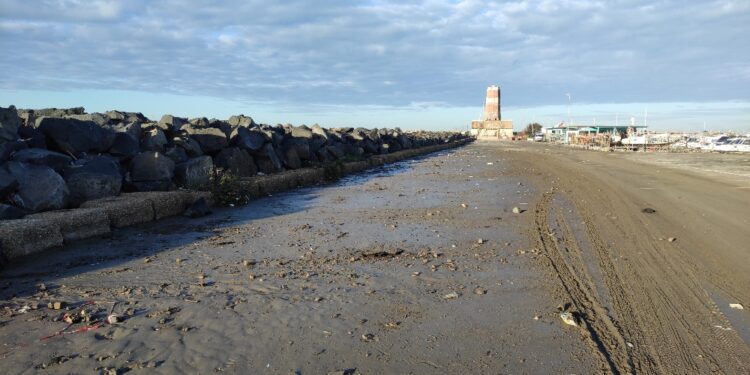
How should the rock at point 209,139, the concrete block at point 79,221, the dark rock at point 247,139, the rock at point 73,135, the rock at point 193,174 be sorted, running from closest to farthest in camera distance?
the concrete block at point 79,221 → the rock at point 73,135 → the rock at point 193,174 → the rock at point 209,139 → the dark rock at point 247,139

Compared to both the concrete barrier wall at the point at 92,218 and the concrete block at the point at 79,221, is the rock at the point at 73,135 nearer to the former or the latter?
the concrete barrier wall at the point at 92,218

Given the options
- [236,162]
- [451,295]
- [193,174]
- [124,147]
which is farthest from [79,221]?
[236,162]

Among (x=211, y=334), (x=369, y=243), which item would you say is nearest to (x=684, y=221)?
(x=369, y=243)

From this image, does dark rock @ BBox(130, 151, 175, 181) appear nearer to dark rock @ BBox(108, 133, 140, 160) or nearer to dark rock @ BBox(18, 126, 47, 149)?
dark rock @ BBox(108, 133, 140, 160)

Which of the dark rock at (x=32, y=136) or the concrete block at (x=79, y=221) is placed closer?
the concrete block at (x=79, y=221)

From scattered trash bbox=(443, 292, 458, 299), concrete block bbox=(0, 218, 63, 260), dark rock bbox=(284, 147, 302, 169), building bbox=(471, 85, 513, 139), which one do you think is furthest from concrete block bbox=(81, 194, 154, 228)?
building bbox=(471, 85, 513, 139)

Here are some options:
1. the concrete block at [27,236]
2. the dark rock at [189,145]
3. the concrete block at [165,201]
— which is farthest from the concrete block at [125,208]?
the dark rock at [189,145]

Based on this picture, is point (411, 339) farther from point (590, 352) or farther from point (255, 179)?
point (255, 179)

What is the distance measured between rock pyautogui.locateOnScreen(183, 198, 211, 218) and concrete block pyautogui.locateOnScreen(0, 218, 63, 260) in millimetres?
2410

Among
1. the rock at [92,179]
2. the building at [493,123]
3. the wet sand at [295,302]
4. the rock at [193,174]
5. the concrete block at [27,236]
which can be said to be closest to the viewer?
the wet sand at [295,302]

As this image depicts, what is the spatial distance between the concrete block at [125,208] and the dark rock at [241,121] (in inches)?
333

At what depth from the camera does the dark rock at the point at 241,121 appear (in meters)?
16.3

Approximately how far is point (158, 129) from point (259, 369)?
853 centimetres

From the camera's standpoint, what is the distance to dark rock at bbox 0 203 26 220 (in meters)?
5.93
